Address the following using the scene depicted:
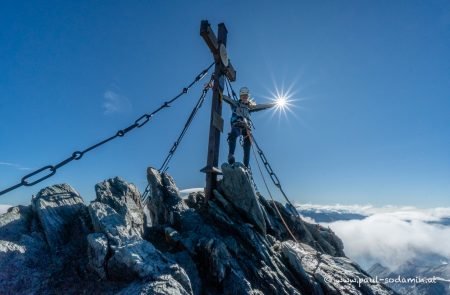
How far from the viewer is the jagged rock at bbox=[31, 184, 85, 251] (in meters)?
7.44

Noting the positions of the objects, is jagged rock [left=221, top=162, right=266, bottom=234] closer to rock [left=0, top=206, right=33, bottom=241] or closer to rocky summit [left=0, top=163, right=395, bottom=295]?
rocky summit [left=0, top=163, right=395, bottom=295]

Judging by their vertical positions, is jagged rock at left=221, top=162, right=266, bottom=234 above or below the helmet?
below

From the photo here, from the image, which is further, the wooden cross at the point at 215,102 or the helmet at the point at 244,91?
the helmet at the point at 244,91

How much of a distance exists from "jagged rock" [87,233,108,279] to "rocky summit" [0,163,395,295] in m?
0.02

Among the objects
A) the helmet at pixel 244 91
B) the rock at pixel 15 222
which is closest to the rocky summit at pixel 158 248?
the rock at pixel 15 222

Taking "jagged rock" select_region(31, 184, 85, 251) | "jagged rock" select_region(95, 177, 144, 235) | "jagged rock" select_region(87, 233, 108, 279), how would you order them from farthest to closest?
"jagged rock" select_region(95, 177, 144, 235) < "jagged rock" select_region(31, 184, 85, 251) < "jagged rock" select_region(87, 233, 108, 279)

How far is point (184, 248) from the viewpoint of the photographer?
29.6 ft

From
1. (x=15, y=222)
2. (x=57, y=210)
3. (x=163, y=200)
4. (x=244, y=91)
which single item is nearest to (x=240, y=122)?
(x=244, y=91)

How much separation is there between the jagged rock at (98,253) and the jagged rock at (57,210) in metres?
1.25

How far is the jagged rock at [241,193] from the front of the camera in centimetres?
1136

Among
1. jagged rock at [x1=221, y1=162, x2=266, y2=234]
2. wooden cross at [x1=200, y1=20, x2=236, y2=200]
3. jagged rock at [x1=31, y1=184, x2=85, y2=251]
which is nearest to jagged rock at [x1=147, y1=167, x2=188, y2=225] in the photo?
wooden cross at [x1=200, y1=20, x2=236, y2=200]

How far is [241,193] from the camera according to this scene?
11695mm

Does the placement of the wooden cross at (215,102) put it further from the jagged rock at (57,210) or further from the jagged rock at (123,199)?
the jagged rock at (57,210)

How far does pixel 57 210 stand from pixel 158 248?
3.57m
